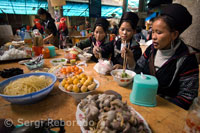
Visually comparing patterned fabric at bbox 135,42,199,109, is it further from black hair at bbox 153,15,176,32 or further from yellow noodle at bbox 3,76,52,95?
yellow noodle at bbox 3,76,52,95

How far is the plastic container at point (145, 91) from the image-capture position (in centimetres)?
104

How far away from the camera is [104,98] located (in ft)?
2.67

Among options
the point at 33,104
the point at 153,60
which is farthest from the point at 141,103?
the point at 33,104

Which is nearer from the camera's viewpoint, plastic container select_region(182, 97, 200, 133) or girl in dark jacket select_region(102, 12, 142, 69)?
plastic container select_region(182, 97, 200, 133)

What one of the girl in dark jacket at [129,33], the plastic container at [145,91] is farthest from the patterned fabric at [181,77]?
the girl in dark jacket at [129,33]

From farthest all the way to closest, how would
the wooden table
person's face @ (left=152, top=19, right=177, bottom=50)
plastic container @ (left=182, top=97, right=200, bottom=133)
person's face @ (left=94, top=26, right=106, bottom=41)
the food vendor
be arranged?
the food vendor < person's face @ (left=94, top=26, right=106, bottom=41) < person's face @ (left=152, top=19, right=177, bottom=50) < the wooden table < plastic container @ (left=182, top=97, right=200, bottom=133)

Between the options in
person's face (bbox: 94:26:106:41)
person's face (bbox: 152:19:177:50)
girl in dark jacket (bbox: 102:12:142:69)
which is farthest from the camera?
person's face (bbox: 94:26:106:41)

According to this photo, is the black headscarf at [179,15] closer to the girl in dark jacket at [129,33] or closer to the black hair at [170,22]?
the black hair at [170,22]

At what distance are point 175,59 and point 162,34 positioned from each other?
380 millimetres

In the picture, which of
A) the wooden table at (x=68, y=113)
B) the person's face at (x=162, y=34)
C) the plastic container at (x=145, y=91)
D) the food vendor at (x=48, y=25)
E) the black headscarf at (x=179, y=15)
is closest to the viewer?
the wooden table at (x=68, y=113)

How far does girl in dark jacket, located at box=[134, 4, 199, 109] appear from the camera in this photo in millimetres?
1281

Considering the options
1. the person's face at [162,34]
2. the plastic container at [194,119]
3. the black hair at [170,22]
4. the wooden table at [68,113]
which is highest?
the black hair at [170,22]

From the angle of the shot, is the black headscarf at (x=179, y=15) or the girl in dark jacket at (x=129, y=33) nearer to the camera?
the black headscarf at (x=179, y=15)

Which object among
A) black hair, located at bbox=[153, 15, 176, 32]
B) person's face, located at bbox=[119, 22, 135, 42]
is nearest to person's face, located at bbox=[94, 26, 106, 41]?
person's face, located at bbox=[119, 22, 135, 42]
